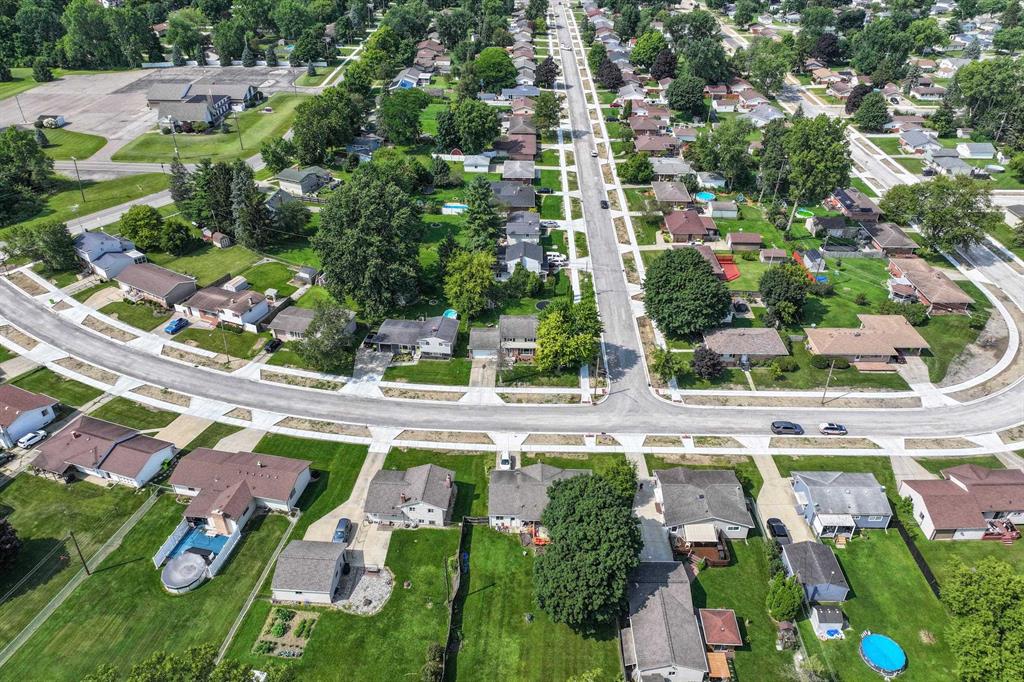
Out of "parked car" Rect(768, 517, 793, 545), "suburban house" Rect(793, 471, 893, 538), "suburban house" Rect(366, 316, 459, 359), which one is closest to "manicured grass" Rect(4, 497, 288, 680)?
"suburban house" Rect(366, 316, 459, 359)

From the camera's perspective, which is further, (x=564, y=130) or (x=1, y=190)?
(x=564, y=130)

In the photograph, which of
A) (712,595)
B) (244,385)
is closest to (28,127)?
(244,385)

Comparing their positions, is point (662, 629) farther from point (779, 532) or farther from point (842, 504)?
point (842, 504)

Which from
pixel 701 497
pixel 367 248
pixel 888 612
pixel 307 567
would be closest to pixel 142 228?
pixel 367 248

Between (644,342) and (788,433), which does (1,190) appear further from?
(788,433)

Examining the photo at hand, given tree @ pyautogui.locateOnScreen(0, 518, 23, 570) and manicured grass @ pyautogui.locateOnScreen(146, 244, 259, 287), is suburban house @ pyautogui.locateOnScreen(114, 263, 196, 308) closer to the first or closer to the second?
manicured grass @ pyautogui.locateOnScreen(146, 244, 259, 287)

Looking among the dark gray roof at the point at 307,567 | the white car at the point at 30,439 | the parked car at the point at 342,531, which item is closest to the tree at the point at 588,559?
the dark gray roof at the point at 307,567
